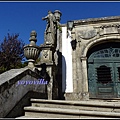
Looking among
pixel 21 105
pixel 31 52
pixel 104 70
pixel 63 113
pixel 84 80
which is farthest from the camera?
pixel 104 70

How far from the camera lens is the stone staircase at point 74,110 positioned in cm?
268

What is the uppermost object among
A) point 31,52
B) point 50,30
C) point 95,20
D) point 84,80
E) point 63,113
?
point 95,20

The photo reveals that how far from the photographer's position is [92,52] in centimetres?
797

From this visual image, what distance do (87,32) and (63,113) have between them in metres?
5.89

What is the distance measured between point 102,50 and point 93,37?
34.0 inches

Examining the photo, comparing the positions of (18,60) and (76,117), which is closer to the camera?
(76,117)

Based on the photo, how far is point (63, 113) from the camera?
2822mm

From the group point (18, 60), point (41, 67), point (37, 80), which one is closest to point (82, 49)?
point (41, 67)

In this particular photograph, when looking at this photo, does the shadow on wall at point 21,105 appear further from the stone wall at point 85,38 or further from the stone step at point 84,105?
the stone wall at point 85,38

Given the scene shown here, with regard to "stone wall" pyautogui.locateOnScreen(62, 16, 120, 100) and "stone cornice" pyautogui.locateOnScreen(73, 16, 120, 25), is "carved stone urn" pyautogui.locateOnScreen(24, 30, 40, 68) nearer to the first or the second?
"stone wall" pyautogui.locateOnScreen(62, 16, 120, 100)

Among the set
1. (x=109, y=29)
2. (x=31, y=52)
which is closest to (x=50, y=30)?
(x=31, y=52)

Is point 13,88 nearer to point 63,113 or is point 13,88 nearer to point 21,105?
point 21,105

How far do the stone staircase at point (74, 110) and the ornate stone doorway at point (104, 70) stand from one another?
4.51m

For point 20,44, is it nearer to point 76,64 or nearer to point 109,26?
point 76,64
